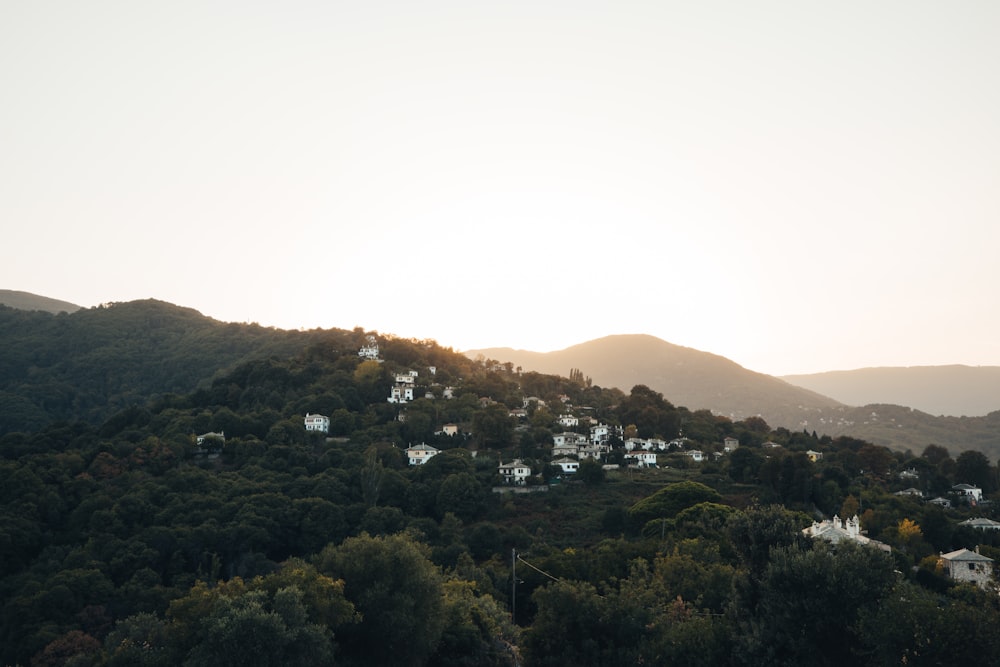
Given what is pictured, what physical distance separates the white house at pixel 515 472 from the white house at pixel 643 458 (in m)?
10.4

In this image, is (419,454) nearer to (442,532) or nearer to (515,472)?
(515,472)

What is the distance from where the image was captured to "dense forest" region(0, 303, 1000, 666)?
20.8 metres

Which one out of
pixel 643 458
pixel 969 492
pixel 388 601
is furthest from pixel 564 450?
pixel 388 601

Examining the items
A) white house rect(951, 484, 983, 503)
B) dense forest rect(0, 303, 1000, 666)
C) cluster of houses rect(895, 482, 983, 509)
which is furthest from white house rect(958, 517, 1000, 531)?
white house rect(951, 484, 983, 503)

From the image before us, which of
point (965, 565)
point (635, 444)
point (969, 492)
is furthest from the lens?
point (635, 444)

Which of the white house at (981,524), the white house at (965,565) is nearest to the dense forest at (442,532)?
the white house at (965,565)

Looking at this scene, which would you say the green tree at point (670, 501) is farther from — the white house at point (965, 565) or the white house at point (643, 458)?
the white house at point (643, 458)

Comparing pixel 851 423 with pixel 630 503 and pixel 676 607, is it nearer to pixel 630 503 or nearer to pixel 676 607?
pixel 630 503

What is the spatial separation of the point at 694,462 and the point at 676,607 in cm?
4092

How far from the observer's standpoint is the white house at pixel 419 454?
205ft

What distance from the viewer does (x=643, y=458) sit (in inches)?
2621

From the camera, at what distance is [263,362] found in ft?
266

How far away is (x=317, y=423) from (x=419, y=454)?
10.5 metres

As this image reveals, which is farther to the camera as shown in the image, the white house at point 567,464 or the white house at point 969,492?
the white house at point 567,464
